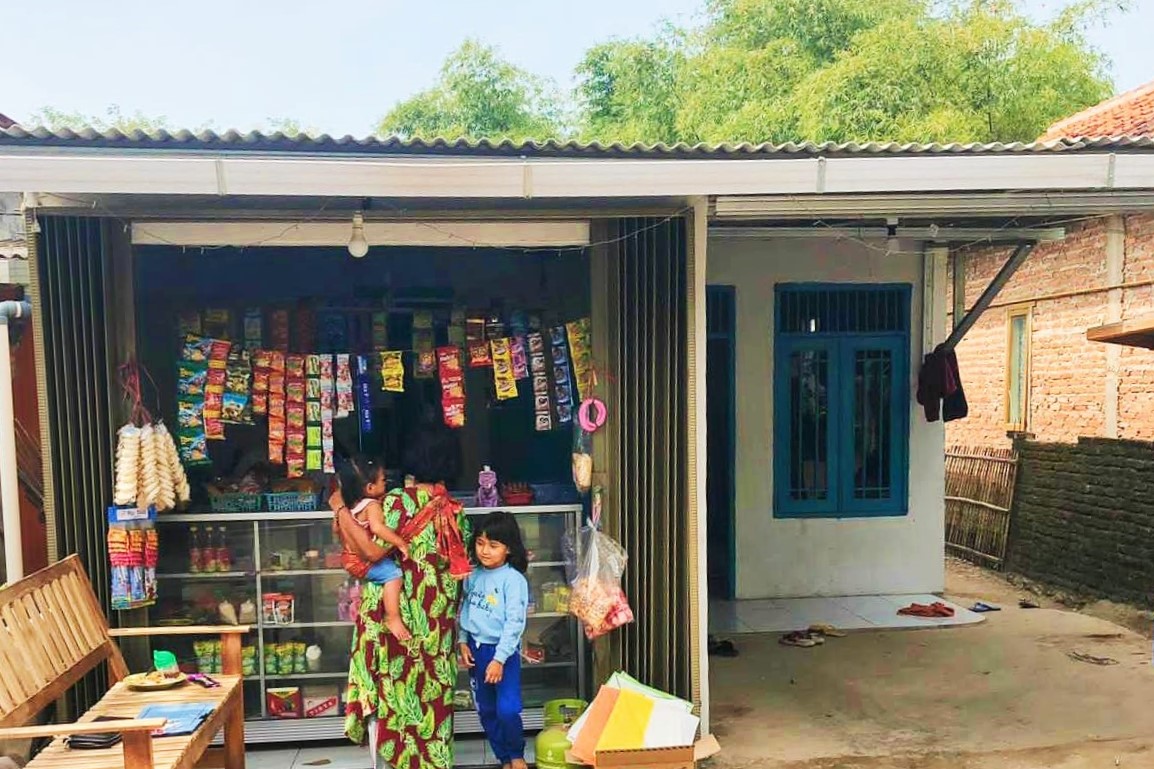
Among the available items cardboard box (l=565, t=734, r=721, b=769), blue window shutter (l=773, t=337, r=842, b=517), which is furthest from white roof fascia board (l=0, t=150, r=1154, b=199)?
Result: blue window shutter (l=773, t=337, r=842, b=517)

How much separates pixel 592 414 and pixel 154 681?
225 centimetres

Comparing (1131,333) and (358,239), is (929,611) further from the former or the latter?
(358,239)

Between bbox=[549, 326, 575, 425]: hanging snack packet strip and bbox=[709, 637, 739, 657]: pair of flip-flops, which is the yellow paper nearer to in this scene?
bbox=[549, 326, 575, 425]: hanging snack packet strip

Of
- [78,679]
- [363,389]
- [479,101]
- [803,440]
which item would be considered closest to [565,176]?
[363,389]

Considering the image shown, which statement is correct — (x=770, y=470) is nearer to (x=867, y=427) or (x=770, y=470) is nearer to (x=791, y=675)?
(x=867, y=427)

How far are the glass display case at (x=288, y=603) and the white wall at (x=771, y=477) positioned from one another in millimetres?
2786

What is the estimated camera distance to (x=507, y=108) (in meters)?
24.8

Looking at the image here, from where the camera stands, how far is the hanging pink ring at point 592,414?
4.35 metres

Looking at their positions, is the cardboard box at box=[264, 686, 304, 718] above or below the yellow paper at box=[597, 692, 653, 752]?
below

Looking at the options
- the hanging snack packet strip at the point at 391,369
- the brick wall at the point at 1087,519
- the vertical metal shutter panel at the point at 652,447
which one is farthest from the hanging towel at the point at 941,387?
the hanging snack packet strip at the point at 391,369

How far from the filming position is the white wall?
22.9ft

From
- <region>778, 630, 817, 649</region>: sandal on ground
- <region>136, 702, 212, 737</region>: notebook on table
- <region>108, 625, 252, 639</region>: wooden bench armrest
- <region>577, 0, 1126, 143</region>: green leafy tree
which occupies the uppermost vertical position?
<region>577, 0, 1126, 143</region>: green leafy tree

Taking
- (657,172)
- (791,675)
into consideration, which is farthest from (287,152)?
(791,675)

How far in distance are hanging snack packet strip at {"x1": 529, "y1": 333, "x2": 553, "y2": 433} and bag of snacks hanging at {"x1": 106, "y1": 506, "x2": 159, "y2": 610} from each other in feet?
6.32
